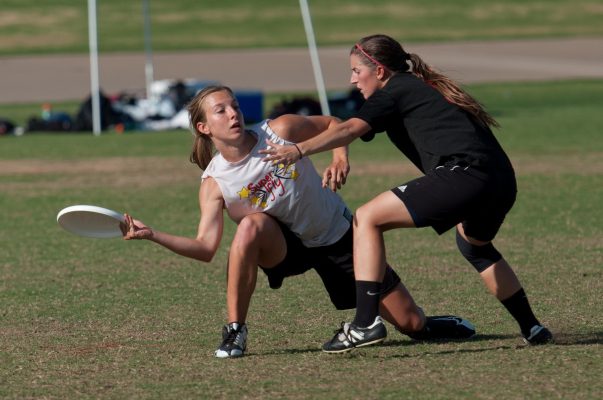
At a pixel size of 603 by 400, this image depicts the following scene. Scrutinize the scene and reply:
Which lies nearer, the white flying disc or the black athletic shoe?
the white flying disc

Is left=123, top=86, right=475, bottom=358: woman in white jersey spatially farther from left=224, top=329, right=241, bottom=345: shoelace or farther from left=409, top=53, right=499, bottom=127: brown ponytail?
left=409, top=53, right=499, bottom=127: brown ponytail

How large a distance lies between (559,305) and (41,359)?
3.20 meters

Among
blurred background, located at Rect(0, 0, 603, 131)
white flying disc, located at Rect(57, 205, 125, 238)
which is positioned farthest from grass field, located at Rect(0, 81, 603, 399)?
blurred background, located at Rect(0, 0, 603, 131)

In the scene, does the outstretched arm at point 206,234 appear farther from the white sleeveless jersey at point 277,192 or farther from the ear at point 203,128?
the ear at point 203,128

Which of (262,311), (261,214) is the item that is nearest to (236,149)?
(261,214)

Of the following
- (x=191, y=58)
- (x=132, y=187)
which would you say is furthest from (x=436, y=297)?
(x=191, y=58)

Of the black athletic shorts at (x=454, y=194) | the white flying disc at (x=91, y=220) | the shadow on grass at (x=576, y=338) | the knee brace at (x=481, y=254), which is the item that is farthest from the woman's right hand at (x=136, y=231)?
the shadow on grass at (x=576, y=338)

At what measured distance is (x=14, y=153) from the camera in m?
19.4

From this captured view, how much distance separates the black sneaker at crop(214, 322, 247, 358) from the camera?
20.5 feet

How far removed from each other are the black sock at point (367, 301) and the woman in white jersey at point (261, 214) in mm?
444

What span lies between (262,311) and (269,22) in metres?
44.7

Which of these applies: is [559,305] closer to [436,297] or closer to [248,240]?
[436,297]

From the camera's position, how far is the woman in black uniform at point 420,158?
6.01 metres

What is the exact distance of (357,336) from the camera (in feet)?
20.0
